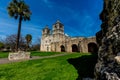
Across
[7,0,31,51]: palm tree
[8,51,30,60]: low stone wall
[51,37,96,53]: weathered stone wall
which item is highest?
[7,0,31,51]: palm tree

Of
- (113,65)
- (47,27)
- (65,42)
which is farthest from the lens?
(47,27)

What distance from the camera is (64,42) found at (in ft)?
149

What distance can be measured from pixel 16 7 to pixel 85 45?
20.9 metres

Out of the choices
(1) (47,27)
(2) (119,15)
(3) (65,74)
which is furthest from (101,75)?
(1) (47,27)

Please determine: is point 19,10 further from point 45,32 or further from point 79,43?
point 45,32

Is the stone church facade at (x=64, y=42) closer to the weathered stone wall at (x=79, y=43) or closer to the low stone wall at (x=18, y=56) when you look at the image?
the weathered stone wall at (x=79, y=43)

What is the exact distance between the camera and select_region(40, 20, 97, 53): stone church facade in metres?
38.3

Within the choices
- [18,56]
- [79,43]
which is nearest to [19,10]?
[18,56]

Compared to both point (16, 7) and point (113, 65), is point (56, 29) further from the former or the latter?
point (113, 65)

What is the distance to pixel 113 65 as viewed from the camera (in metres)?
4.10

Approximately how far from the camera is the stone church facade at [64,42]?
126ft

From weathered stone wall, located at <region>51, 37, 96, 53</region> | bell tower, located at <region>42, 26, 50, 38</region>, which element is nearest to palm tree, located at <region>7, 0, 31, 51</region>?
weathered stone wall, located at <region>51, 37, 96, 53</region>

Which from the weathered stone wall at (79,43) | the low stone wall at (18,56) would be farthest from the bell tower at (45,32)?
the low stone wall at (18,56)

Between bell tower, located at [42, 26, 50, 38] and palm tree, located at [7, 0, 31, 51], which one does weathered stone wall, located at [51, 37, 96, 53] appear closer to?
palm tree, located at [7, 0, 31, 51]
